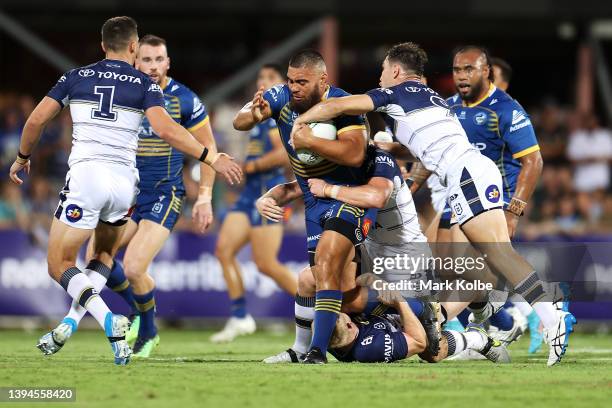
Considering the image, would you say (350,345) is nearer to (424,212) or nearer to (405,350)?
(405,350)

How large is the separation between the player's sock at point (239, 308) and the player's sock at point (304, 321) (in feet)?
16.1

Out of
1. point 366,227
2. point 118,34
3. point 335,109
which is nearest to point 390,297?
point 366,227

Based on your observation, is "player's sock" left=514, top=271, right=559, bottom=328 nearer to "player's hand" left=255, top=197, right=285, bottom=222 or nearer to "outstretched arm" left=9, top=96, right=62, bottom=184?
"player's hand" left=255, top=197, right=285, bottom=222

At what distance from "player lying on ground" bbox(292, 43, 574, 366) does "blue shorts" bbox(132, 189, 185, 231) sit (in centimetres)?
250

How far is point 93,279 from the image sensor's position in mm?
9328

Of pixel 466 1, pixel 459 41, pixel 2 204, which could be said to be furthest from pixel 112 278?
pixel 459 41

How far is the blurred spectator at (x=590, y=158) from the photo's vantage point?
18844 mm

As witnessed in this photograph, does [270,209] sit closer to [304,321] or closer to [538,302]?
[304,321]

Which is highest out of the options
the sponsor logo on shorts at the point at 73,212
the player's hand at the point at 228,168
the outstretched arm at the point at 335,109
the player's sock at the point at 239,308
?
the outstretched arm at the point at 335,109

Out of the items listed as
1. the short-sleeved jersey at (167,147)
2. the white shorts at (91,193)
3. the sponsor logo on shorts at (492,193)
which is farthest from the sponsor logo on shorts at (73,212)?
the sponsor logo on shorts at (492,193)

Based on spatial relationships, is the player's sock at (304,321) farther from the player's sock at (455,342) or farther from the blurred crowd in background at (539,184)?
the blurred crowd in background at (539,184)

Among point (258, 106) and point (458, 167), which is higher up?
point (258, 106)

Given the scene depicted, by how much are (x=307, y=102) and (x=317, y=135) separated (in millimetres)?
452

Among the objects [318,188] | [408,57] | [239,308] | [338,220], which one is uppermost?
[408,57]
